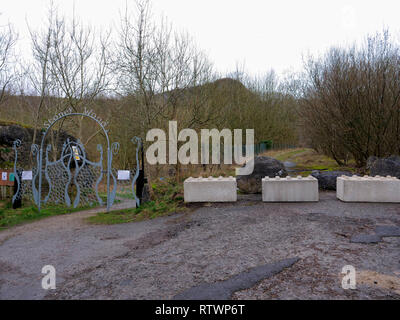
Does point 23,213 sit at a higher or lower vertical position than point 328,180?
lower

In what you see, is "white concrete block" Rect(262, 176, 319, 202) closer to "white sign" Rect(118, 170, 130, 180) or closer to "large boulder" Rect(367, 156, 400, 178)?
"large boulder" Rect(367, 156, 400, 178)

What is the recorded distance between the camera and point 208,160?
14.4 meters

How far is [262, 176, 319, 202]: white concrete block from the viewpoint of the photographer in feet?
24.0

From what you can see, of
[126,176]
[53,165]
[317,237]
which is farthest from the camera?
[53,165]

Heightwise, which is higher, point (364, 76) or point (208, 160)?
point (364, 76)

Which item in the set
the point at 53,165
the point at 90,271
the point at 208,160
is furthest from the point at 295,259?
the point at 208,160

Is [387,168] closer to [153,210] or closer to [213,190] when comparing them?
[213,190]

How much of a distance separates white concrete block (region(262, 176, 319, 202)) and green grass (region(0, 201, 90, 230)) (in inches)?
228

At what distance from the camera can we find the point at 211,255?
12.8 ft

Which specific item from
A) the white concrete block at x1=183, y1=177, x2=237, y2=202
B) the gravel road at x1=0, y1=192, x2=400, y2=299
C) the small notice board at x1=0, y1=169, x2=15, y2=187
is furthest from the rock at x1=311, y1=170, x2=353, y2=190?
the small notice board at x1=0, y1=169, x2=15, y2=187

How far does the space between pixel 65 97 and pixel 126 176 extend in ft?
22.5

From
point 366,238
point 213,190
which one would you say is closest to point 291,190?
point 213,190

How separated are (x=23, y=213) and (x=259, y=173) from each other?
683cm
